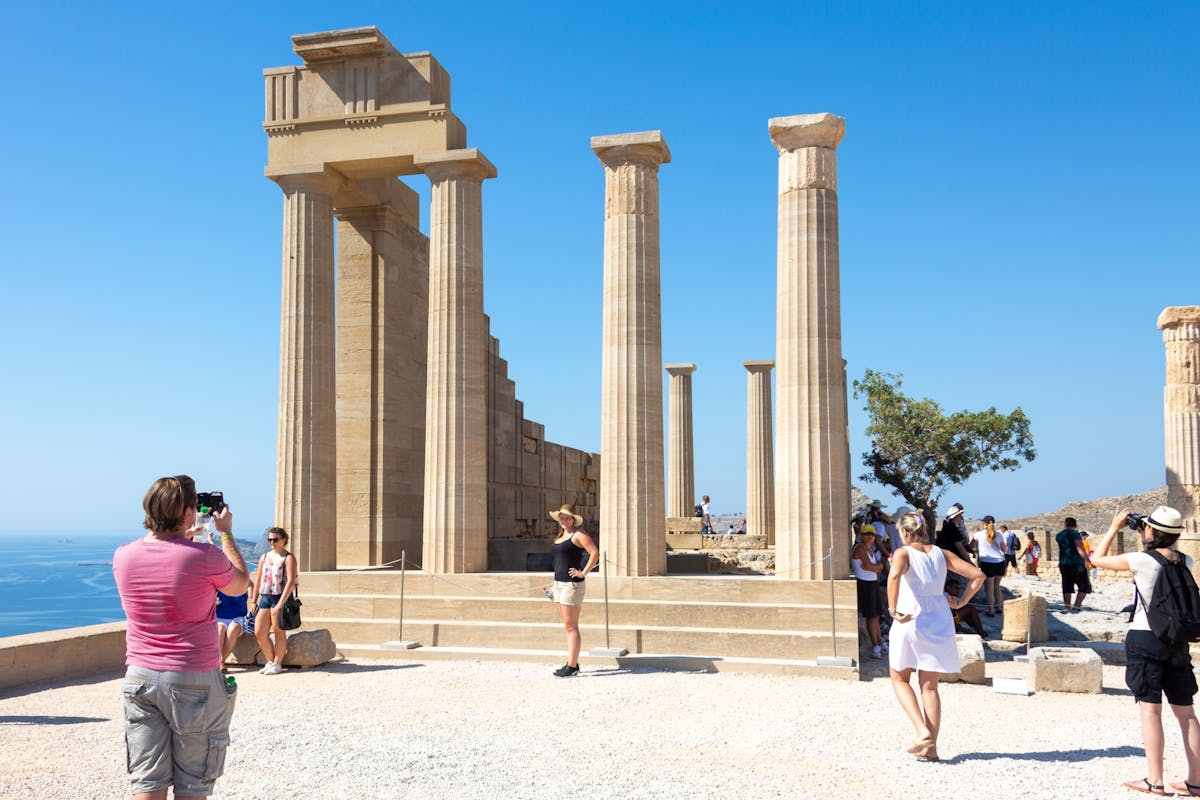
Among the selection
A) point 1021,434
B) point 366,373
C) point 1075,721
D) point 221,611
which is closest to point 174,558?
point 221,611

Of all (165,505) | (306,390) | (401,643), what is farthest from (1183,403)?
(165,505)

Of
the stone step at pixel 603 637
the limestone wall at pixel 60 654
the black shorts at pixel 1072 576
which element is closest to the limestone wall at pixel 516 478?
the stone step at pixel 603 637

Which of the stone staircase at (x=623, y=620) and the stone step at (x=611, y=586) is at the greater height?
the stone step at (x=611, y=586)

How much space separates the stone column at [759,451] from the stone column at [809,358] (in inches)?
587

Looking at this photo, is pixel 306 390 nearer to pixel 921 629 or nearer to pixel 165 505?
pixel 921 629

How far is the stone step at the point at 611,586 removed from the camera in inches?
542

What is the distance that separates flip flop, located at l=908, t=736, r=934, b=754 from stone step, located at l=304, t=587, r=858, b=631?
5.16m

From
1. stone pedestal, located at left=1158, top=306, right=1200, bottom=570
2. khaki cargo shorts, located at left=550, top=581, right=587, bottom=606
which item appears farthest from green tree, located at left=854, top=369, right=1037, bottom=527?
khaki cargo shorts, located at left=550, top=581, right=587, bottom=606

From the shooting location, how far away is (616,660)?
13.1m

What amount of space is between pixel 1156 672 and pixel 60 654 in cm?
1215

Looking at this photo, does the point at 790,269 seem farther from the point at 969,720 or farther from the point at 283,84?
the point at 283,84

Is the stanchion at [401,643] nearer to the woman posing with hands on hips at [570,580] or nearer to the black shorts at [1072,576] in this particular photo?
the woman posing with hands on hips at [570,580]

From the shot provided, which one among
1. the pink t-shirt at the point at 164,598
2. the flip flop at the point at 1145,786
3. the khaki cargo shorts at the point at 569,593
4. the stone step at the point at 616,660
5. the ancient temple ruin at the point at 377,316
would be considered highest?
the ancient temple ruin at the point at 377,316

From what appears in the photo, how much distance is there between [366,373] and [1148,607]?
1522 cm
